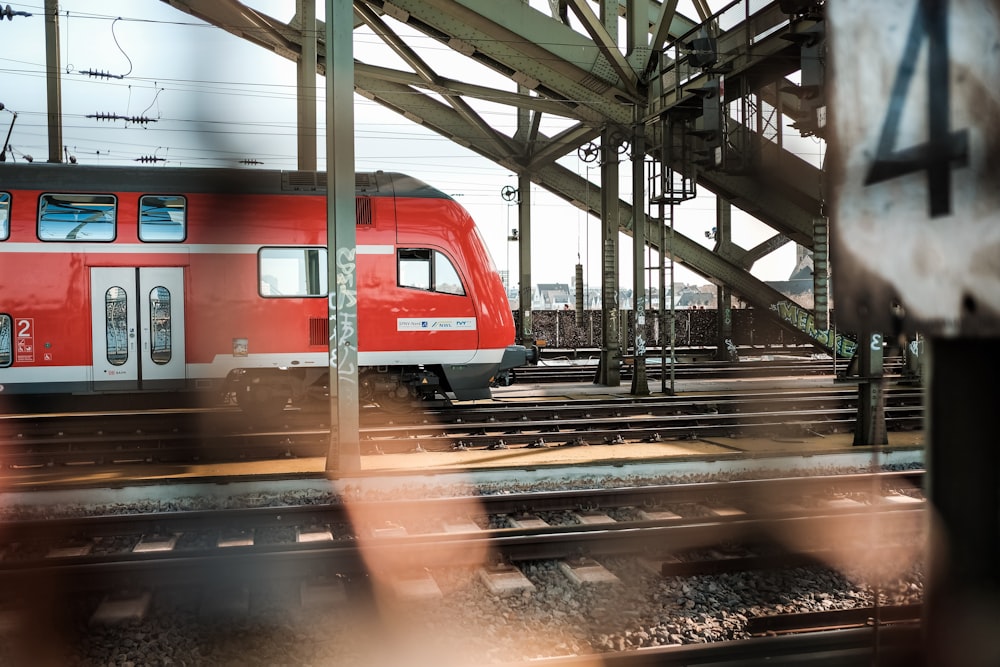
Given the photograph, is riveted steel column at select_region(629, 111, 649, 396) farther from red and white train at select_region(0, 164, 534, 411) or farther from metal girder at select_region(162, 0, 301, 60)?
metal girder at select_region(162, 0, 301, 60)

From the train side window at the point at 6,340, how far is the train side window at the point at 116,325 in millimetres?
1230

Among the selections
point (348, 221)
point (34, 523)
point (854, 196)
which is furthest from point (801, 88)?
point (854, 196)

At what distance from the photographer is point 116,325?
11.0 metres

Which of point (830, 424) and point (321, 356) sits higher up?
point (321, 356)

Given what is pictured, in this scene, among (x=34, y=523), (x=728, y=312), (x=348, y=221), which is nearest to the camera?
(x=34, y=523)

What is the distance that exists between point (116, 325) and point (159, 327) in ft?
1.96

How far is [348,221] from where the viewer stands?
8531 millimetres

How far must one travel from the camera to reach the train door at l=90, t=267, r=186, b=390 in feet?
35.9

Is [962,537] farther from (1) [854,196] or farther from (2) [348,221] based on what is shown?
(2) [348,221]

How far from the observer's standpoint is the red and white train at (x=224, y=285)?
10.8m

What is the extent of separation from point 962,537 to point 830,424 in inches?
472

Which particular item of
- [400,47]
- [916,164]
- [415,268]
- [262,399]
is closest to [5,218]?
[262,399]

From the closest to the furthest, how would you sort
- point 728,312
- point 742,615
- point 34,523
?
→ point 742,615 < point 34,523 < point 728,312

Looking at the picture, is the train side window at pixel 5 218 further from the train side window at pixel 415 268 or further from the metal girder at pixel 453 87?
the metal girder at pixel 453 87
